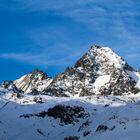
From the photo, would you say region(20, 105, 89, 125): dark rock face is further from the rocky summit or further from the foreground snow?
the rocky summit

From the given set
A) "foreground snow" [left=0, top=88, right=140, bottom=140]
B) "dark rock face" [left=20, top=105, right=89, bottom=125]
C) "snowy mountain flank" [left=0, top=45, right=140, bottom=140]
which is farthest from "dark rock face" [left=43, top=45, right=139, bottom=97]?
"dark rock face" [left=20, top=105, right=89, bottom=125]

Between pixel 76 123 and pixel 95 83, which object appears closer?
pixel 76 123

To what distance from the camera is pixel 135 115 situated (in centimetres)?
4197

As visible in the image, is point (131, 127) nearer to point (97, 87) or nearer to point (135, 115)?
point (135, 115)

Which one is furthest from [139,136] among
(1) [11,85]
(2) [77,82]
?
(2) [77,82]

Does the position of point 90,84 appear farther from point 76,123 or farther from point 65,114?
point 76,123

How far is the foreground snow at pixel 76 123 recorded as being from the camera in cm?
3888

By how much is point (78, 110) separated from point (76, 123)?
35.9 m

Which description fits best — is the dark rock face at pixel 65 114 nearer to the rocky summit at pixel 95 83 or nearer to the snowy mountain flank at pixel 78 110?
the snowy mountain flank at pixel 78 110

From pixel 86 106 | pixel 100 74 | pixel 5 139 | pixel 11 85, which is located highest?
pixel 100 74

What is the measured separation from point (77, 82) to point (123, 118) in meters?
149

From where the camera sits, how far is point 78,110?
111 metres

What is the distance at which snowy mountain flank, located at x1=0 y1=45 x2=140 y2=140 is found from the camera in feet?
136

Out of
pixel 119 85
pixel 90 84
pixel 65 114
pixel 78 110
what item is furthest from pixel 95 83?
pixel 65 114
